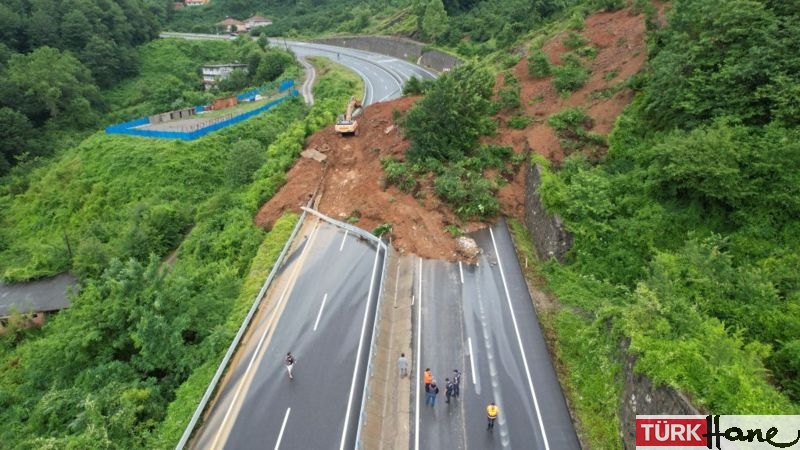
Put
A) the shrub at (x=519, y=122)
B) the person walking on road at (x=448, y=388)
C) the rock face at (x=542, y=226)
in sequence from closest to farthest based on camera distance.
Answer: the person walking on road at (x=448, y=388)
the rock face at (x=542, y=226)
the shrub at (x=519, y=122)

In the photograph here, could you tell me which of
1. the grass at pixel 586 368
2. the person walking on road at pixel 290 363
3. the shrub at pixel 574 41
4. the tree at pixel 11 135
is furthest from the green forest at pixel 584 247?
the tree at pixel 11 135

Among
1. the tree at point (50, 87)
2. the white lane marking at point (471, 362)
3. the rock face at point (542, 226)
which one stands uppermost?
the tree at point (50, 87)

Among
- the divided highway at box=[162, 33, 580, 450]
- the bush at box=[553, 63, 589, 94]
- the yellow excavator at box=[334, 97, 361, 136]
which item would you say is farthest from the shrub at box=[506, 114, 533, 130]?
the yellow excavator at box=[334, 97, 361, 136]

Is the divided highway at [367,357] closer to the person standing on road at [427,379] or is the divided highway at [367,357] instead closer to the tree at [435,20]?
the person standing on road at [427,379]

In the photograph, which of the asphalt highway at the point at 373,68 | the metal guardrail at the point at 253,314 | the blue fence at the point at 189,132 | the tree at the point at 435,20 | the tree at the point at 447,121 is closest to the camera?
the metal guardrail at the point at 253,314

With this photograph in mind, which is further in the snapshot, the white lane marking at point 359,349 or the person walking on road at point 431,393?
the person walking on road at point 431,393

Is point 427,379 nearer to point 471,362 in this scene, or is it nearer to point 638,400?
point 471,362

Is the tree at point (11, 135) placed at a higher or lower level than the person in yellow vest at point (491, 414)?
higher
